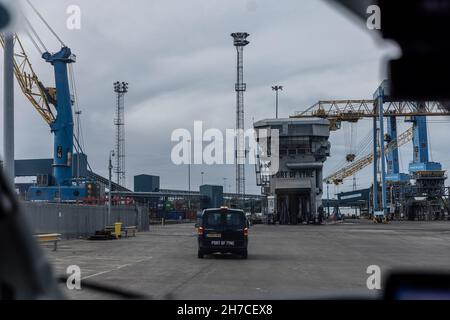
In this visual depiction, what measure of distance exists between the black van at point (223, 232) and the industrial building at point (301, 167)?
42.3 meters

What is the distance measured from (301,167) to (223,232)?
48553 millimetres

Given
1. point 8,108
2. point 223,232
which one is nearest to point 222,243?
point 223,232

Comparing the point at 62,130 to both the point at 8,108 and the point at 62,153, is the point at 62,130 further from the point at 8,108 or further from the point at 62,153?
the point at 8,108

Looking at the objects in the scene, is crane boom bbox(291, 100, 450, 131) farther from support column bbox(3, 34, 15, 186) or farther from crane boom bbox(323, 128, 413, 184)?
support column bbox(3, 34, 15, 186)

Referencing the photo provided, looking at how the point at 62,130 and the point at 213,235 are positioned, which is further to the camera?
the point at 62,130

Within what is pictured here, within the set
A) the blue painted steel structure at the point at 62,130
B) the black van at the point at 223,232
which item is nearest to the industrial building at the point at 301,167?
the blue painted steel structure at the point at 62,130

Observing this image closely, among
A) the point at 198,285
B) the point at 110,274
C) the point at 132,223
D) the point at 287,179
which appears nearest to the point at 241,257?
the point at 110,274

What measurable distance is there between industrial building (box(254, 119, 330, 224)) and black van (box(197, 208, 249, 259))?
42345 mm

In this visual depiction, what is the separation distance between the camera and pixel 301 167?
6781 cm

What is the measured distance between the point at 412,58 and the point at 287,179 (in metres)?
66.1

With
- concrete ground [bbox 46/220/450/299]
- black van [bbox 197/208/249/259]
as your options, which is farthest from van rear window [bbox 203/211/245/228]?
concrete ground [bbox 46/220/450/299]

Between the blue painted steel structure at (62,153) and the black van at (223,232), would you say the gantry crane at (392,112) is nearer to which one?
the black van at (223,232)

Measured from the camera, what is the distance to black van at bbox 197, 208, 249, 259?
784 inches

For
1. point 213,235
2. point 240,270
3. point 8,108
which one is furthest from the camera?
point 213,235
